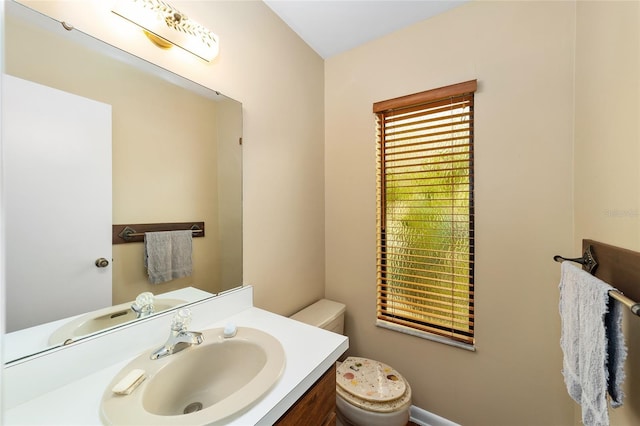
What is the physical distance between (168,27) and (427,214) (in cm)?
150

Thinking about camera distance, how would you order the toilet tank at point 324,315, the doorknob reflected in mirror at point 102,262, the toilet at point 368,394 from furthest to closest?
the toilet tank at point 324,315
the toilet at point 368,394
the doorknob reflected in mirror at point 102,262

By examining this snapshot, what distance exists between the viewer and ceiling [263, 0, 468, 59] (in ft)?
4.35

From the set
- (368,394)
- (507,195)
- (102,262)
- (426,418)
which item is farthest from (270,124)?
(426,418)

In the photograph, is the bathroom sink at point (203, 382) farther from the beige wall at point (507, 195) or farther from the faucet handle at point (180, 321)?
the beige wall at point (507, 195)

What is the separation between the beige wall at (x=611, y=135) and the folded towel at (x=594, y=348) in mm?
118

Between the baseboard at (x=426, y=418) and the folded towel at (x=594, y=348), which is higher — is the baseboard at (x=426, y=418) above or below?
below

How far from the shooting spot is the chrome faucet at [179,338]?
2.56 feet

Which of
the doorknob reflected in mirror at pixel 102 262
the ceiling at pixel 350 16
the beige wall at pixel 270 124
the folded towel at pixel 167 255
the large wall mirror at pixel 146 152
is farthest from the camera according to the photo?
the ceiling at pixel 350 16

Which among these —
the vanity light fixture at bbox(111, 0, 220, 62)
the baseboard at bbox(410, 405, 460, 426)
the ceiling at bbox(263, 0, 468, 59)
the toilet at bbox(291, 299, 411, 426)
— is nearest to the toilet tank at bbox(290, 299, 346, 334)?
the toilet at bbox(291, 299, 411, 426)

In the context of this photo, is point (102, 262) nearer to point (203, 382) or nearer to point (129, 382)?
point (129, 382)

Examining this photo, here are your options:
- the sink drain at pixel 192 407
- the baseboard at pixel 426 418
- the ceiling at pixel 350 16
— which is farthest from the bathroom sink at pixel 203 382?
the ceiling at pixel 350 16

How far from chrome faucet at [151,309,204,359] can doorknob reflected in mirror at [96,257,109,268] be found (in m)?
0.28

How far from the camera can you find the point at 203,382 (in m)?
0.84

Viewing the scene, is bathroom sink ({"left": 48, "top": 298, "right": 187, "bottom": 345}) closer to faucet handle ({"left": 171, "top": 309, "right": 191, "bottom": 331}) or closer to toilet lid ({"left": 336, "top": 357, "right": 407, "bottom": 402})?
faucet handle ({"left": 171, "top": 309, "right": 191, "bottom": 331})
